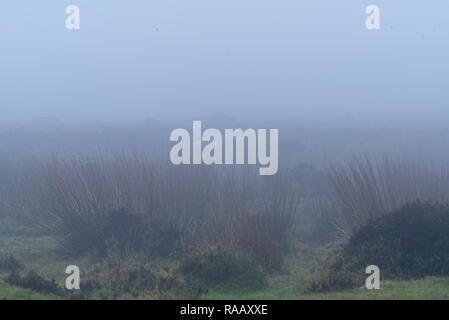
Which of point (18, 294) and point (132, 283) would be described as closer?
point (18, 294)

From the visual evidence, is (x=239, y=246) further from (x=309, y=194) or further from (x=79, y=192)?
(x=309, y=194)

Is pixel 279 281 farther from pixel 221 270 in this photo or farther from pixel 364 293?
pixel 364 293

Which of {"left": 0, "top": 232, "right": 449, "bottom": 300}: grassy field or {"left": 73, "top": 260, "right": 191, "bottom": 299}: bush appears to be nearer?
{"left": 0, "top": 232, "right": 449, "bottom": 300}: grassy field

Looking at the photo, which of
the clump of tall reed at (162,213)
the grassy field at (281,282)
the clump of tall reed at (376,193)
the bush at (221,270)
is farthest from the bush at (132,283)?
the clump of tall reed at (376,193)

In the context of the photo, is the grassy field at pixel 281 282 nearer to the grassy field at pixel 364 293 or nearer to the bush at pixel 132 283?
the grassy field at pixel 364 293

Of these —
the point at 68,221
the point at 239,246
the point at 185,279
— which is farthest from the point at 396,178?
the point at 68,221

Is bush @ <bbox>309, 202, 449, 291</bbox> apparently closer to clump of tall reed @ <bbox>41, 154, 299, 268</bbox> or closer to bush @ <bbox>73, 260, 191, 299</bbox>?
clump of tall reed @ <bbox>41, 154, 299, 268</bbox>

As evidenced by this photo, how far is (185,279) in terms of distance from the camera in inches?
334

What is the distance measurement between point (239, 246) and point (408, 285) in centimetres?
314

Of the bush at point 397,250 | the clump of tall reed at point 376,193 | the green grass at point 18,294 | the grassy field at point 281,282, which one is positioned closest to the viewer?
the green grass at point 18,294

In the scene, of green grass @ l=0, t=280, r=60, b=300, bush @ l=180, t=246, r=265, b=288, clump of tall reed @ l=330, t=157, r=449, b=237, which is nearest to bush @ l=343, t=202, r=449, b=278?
clump of tall reed @ l=330, t=157, r=449, b=237

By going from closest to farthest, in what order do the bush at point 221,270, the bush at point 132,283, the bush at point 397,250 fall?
the bush at point 132,283
the bush at point 397,250
the bush at point 221,270

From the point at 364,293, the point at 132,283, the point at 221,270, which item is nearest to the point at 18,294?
the point at 132,283

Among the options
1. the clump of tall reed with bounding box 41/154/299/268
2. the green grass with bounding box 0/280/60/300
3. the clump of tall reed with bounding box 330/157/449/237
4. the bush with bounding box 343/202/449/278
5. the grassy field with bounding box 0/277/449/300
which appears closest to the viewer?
the green grass with bounding box 0/280/60/300
